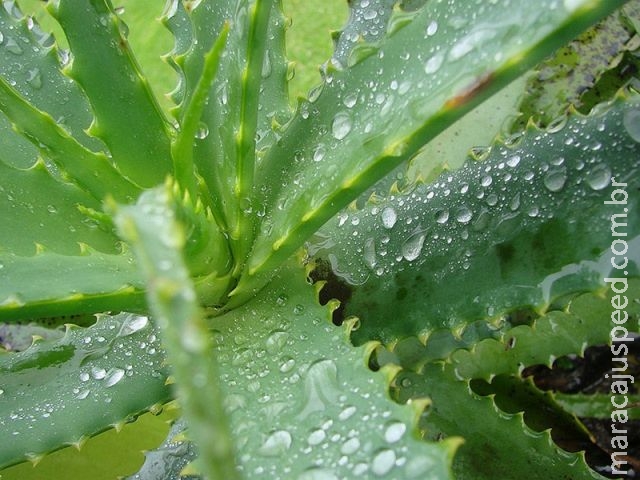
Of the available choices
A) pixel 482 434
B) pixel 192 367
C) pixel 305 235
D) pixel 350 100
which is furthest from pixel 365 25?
pixel 192 367

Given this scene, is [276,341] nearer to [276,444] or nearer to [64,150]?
[276,444]

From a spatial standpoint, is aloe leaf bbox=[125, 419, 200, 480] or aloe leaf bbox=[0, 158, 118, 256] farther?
aloe leaf bbox=[125, 419, 200, 480]

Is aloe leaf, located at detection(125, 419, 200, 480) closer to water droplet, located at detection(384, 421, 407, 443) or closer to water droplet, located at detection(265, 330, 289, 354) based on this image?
water droplet, located at detection(265, 330, 289, 354)

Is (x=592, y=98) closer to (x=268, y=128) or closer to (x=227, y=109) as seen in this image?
(x=268, y=128)

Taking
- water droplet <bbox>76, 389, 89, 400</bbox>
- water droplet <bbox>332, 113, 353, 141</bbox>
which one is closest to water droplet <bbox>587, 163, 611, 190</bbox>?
water droplet <bbox>332, 113, 353, 141</bbox>

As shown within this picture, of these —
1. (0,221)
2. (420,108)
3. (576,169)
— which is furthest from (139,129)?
(576,169)

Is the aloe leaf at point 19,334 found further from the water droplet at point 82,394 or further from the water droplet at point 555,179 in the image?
the water droplet at point 555,179
